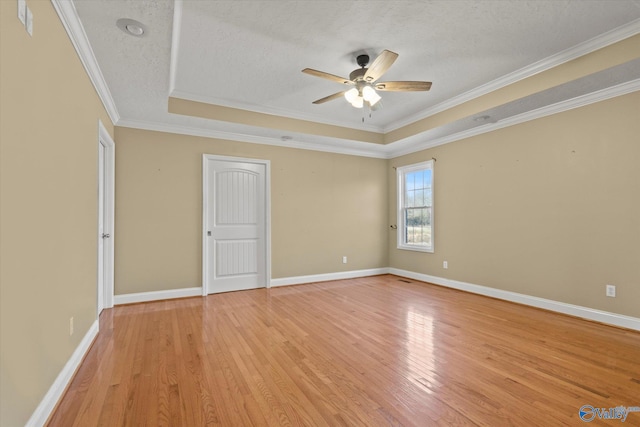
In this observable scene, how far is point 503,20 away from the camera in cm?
268

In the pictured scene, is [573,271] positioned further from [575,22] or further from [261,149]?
[261,149]

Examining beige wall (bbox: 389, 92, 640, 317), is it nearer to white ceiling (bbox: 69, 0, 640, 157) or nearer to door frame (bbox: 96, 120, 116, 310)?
white ceiling (bbox: 69, 0, 640, 157)

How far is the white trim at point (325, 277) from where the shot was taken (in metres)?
5.41

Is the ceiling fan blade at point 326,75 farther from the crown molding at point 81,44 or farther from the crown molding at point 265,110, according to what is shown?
the crown molding at point 265,110

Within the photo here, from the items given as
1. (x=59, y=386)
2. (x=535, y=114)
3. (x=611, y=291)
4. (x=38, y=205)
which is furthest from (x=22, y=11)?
(x=611, y=291)

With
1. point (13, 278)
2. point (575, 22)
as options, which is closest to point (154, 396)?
point (13, 278)

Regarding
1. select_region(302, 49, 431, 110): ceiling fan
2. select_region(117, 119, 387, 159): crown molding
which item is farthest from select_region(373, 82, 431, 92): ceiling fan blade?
select_region(117, 119, 387, 159): crown molding

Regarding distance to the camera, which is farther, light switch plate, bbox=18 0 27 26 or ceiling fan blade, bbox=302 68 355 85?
ceiling fan blade, bbox=302 68 355 85

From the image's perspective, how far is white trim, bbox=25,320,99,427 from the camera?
1.67 metres

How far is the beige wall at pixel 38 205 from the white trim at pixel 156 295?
5.76 feet

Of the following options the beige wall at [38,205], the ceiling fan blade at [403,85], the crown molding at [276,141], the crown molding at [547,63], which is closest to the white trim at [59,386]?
the beige wall at [38,205]

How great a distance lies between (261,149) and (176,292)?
2.69 metres

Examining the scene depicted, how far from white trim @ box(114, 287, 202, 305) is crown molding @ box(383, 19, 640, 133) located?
4641mm

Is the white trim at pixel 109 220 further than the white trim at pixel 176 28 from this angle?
Yes
